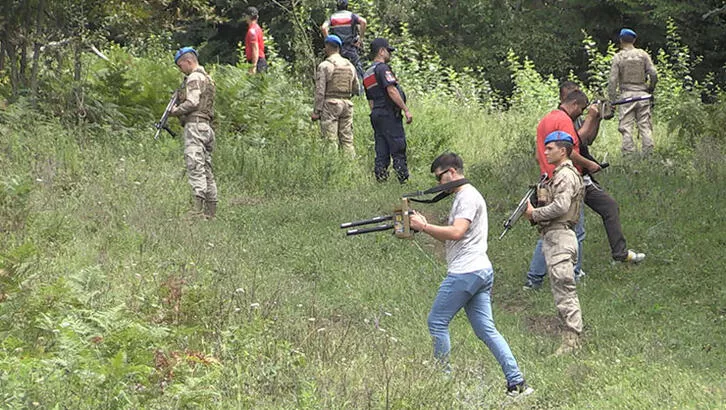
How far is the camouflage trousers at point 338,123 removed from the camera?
16.5m

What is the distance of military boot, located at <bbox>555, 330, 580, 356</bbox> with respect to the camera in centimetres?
904

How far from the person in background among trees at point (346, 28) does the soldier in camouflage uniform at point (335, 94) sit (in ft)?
6.89

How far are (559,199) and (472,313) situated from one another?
5.03 ft

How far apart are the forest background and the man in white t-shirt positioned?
0.93ft

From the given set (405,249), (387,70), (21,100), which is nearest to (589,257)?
(405,249)

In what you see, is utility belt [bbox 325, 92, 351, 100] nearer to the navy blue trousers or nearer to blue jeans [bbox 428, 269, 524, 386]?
the navy blue trousers

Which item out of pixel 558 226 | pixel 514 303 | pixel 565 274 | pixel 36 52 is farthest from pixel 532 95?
pixel 565 274

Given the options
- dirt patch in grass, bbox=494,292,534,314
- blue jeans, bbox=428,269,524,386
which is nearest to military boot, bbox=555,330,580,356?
blue jeans, bbox=428,269,524,386

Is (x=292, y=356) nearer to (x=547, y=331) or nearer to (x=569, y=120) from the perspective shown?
(x=547, y=331)

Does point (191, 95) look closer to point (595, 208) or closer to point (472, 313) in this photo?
point (595, 208)

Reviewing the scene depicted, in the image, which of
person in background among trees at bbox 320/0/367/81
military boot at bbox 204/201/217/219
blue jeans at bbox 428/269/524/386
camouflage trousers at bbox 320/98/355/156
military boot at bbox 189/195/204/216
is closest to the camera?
blue jeans at bbox 428/269/524/386

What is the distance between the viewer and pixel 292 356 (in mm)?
7355

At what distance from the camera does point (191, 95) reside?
508 inches

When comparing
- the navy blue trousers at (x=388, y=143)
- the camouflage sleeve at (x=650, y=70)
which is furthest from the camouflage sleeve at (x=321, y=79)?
the camouflage sleeve at (x=650, y=70)
